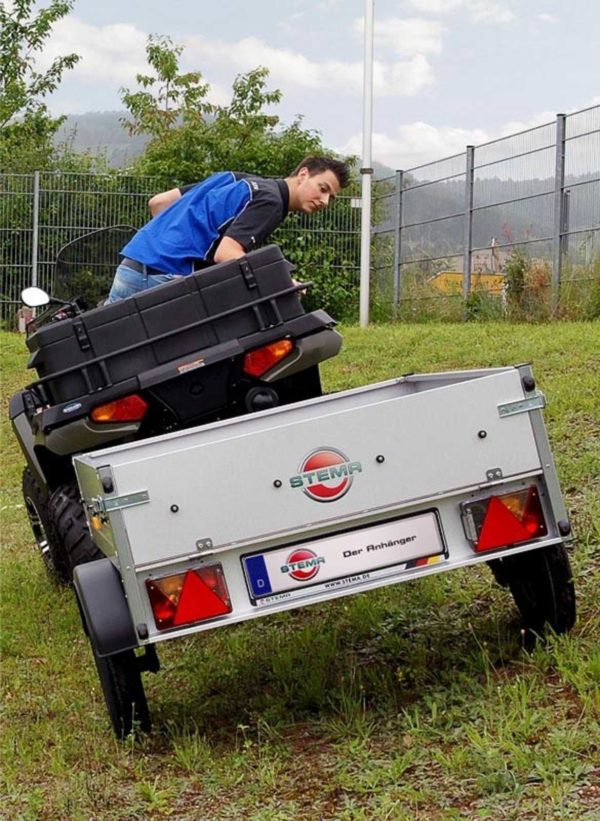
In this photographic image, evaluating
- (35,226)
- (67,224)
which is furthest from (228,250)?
(67,224)

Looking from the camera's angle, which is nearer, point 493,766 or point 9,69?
point 493,766

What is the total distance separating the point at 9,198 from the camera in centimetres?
2078

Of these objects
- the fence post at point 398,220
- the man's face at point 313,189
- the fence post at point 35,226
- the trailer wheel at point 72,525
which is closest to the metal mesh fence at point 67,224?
the fence post at point 35,226

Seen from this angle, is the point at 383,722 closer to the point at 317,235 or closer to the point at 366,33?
the point at 366,33

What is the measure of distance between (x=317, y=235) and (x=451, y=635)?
16.5 metres

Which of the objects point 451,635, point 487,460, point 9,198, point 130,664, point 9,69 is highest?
point 9,69

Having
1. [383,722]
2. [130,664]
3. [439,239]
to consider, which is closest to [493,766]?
[383,722]

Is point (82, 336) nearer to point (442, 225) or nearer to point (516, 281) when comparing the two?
point (516, 281)

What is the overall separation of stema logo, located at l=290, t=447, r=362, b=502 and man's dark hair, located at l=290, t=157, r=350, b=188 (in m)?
2.33

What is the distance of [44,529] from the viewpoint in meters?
6.37

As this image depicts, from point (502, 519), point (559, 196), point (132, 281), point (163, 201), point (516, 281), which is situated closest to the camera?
point (502, 519)

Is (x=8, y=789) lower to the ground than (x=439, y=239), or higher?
lower

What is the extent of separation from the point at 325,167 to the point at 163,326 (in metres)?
1.35

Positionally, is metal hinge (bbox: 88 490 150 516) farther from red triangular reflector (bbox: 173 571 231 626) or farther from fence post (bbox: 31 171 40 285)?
fence post (bbox: 31 171 40 285)
